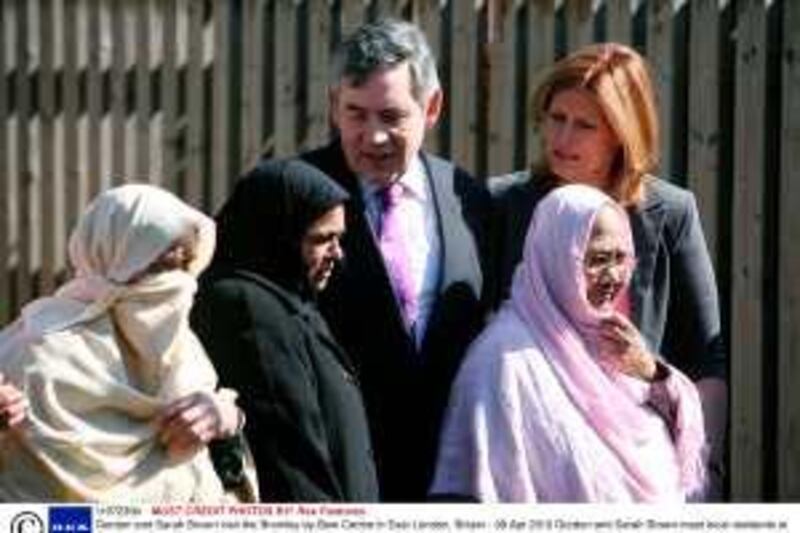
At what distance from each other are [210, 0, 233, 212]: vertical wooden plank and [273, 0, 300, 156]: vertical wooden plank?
156 mm

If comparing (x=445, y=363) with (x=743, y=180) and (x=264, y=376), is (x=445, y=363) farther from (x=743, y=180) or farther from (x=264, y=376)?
(x=743, y=180)

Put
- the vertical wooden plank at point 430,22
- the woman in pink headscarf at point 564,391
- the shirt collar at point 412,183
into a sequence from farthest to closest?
1. the vertical wooden plank at point 430,22
2. the shirt collar at point 412,183
3. the woman in pink headscarf at point 564,391

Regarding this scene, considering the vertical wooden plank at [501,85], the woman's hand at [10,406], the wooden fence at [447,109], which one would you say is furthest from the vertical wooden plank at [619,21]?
the woman's hand at [10,406]

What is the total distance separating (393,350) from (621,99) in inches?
25.6

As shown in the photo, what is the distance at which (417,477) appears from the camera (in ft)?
13.5

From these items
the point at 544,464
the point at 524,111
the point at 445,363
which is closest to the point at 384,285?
the point at 445,363

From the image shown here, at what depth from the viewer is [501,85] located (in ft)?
21.6

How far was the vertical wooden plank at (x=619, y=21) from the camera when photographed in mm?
6516

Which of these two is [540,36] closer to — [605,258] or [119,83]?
[119,83]

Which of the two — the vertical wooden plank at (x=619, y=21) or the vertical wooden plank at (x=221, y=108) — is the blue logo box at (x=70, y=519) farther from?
the vertical wooden plank at (x=619, y=21)

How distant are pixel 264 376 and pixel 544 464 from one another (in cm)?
52

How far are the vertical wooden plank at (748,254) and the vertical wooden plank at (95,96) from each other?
1.94 meters

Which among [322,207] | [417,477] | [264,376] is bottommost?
[417,477]

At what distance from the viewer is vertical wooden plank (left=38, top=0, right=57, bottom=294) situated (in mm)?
6814
